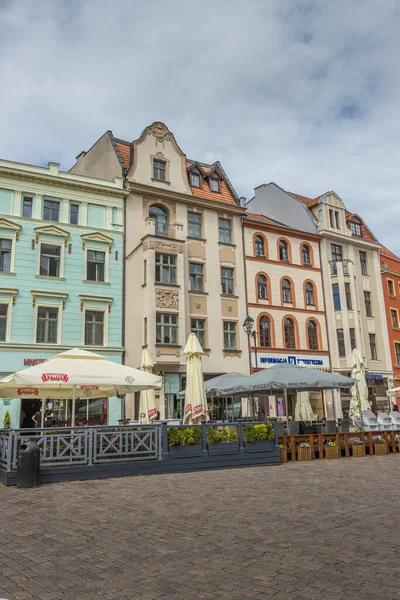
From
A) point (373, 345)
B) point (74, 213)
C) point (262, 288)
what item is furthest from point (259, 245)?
point (74, 213)

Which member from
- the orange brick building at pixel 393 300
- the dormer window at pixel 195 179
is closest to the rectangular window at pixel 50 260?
the dormer window at pixel 195 179

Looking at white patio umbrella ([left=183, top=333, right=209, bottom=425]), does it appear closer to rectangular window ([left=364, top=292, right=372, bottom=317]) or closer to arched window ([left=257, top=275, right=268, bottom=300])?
arched window ([left=257, top=275, right=268, bottom=300])

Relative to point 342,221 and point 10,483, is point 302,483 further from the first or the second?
point 342,221

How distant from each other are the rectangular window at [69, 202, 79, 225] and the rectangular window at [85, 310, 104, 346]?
15.8 feet

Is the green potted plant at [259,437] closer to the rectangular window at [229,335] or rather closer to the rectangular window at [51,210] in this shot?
the rectangular window at [229,335]

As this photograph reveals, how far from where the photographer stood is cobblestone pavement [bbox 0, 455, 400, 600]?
490 cm

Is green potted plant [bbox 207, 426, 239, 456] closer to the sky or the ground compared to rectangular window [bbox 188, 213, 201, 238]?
closer to the ground

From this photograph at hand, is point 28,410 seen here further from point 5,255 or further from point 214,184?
point 214,184

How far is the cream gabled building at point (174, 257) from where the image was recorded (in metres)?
26.8

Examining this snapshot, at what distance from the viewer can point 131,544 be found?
641 centimetres

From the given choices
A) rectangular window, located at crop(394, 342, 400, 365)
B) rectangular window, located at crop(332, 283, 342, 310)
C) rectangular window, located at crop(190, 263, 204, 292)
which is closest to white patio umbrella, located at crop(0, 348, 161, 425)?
rectangular window, located at crop(190, 263, 204, 292)

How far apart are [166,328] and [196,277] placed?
4193 mm

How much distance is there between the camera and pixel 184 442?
44.3ft

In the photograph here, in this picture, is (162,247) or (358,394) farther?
(162,247)
